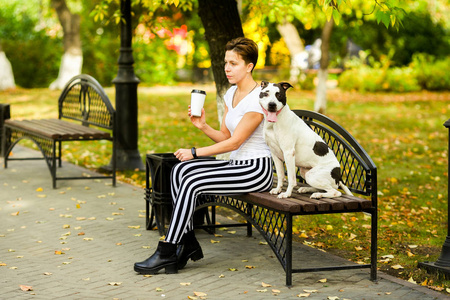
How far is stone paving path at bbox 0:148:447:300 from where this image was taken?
4672mm

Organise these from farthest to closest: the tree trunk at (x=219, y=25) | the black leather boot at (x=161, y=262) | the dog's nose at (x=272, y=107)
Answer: the tree trunk at (x=219, y=25) → the black leather boot at (x=161, y=262) → the dog's nose at (x=272, y=107)

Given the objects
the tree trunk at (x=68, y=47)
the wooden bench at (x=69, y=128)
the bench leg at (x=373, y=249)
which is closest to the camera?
the bench leg at (x=373, y=249)

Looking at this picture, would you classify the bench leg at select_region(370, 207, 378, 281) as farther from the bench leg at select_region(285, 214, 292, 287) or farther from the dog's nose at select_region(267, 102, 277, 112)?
the dog's nose at select_region(267, 102, 277, 112)

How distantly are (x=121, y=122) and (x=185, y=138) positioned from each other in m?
3.64

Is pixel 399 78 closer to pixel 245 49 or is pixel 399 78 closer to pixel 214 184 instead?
pixel 245 49

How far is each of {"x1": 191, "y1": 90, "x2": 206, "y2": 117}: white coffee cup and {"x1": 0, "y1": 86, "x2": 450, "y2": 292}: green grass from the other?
1734 mm

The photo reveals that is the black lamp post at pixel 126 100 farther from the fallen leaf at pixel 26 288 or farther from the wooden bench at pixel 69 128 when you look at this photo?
the fallen leaf at pixel 26 288

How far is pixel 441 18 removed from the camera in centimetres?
2728

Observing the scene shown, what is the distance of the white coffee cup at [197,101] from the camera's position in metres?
5.21

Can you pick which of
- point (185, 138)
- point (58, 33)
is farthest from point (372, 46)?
point (185, 138)

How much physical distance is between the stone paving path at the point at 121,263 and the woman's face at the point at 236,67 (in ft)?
4.79

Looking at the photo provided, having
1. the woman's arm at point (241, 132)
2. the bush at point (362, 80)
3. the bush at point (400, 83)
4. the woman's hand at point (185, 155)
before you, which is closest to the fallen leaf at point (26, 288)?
the woman's hand at point (185, 155)

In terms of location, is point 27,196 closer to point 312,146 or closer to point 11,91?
point 312,146

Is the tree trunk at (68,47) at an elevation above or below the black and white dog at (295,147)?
above
